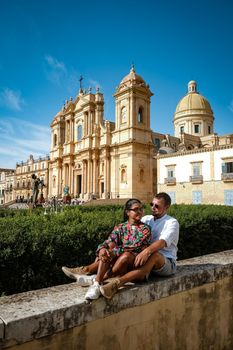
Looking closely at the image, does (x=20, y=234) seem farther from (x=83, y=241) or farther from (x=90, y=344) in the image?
(x=90, y=344)

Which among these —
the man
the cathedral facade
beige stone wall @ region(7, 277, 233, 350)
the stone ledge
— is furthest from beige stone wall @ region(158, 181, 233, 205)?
the stone ledge

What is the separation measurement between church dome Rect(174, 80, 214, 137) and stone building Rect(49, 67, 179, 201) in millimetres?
9470

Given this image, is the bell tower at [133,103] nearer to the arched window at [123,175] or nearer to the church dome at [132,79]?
the church dome at [132,79]

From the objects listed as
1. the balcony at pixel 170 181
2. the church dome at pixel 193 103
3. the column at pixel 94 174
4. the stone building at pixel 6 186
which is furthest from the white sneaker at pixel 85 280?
the stone building at pixel 6 186

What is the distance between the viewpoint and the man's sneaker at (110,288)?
8.25 feet

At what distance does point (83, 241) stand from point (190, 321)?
1891 mm

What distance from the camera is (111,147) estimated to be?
128 ft

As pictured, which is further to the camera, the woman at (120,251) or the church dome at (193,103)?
the church dome at (193,103)

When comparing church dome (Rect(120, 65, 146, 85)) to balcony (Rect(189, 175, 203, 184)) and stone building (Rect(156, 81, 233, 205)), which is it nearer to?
stone building (Rect(156, 81, 233, 205))

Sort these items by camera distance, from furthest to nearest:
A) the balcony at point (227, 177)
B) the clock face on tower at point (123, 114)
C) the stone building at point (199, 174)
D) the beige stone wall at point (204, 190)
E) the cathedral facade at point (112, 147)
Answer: the clock face on tower at point (123, 114) < the cathedral facade at point (112, 147) < the beige stone wall at point (204, 190) < the stone building at point (199, 174) < the balcony at point (227, 177)

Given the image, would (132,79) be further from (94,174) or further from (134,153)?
(94,174)

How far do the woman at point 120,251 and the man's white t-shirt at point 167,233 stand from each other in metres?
0.23

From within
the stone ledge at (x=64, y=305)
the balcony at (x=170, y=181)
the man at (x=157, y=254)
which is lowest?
the stone ledge at (x=64, y=305)

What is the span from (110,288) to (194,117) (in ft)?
183
